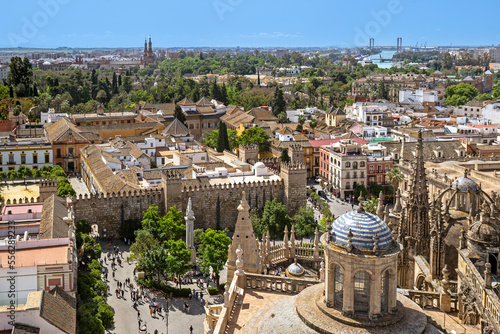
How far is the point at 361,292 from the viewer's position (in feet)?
36.8

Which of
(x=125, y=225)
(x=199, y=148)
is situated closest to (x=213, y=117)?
(x=199, y=148)

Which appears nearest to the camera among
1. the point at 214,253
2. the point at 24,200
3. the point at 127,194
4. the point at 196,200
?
the point at 214,253

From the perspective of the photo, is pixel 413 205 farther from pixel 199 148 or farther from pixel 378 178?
pixel 199 148

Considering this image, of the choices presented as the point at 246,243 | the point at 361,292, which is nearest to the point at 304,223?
the point at 246,243

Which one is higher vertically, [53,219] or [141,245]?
[53,219]

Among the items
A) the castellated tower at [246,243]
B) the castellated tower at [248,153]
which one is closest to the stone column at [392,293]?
the castellated tower at [246,243]

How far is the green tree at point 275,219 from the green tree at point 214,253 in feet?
31.4

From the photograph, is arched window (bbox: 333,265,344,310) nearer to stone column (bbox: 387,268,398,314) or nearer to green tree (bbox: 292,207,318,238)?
stone column (bbox: 387,268,398,314)

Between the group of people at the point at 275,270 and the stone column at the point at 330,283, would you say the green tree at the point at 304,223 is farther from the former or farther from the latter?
the stone column at the point at 330,283

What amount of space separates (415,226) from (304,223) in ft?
87.0

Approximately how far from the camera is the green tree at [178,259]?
113ft

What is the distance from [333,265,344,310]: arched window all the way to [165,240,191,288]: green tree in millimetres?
24043

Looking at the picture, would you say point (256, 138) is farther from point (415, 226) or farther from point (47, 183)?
point (415, 226)

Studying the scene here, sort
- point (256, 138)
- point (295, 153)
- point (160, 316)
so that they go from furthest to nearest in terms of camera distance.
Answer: point (256, 138), point (295, 153), point (160, 316)
